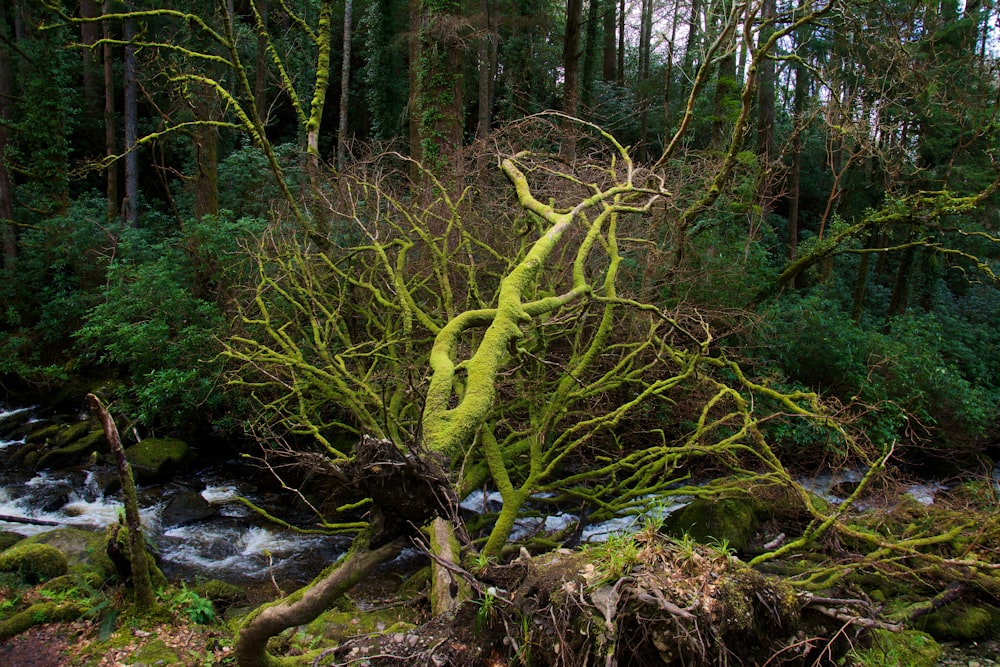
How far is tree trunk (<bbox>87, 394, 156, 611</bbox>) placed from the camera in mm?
4965

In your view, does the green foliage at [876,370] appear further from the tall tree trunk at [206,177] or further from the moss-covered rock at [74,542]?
the tall tree trunk at [206,177]

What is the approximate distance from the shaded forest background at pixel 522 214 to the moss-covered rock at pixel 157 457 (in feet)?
1.35

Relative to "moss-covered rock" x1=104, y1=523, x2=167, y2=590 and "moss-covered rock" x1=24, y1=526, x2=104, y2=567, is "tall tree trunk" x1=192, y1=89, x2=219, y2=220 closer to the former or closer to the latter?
"moss-covered rock" x1=24, y1=526, x2=104, y2=567

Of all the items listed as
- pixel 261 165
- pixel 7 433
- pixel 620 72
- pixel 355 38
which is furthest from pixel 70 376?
pixel 620 72

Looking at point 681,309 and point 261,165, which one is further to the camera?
point 261,165

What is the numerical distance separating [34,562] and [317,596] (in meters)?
5.16

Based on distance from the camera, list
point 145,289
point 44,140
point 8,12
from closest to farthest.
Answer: point 145,289 < point 44,140 < point 8,12

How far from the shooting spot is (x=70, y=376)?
1216cm

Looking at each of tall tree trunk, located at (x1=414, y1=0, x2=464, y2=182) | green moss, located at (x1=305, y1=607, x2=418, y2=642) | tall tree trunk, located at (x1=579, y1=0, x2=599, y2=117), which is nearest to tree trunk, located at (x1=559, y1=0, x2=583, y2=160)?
tall tree trunk, located at (x1=414, y1=0, x2=464, y2=182)

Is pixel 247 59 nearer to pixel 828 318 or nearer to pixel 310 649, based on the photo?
pixel 828 318

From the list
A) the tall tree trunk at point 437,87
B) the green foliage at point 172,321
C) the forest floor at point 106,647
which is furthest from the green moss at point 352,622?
the tall tree trunk at point 437,87

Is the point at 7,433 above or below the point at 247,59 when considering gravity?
below

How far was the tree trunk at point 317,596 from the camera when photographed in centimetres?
279

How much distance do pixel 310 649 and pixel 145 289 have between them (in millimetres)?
7913
